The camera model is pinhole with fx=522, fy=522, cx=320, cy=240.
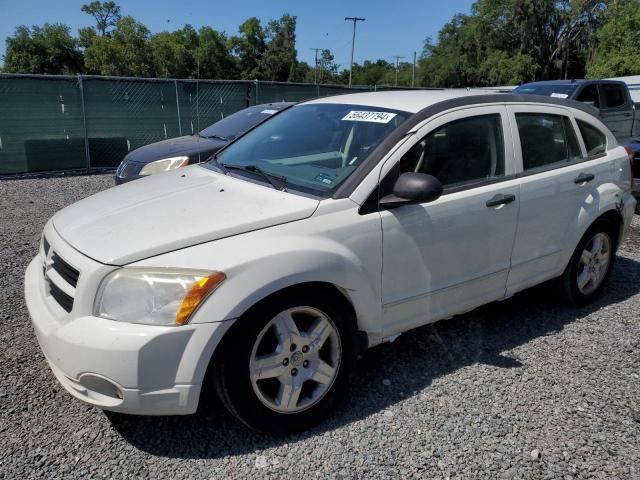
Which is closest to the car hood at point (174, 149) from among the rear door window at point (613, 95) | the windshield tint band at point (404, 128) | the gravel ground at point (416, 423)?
the gravel ground at point (416, 423)

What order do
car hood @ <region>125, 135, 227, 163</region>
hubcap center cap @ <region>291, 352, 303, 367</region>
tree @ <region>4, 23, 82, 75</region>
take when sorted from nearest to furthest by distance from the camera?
hubcap center cap @ <region>291, 352, 303, 367</region>, car hood @ <region>125, 135, 227, 163</region>, tree @ <region>4, 23, 82, 75</region>

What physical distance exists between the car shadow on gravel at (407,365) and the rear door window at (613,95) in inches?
276

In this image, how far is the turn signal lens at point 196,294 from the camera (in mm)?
2236

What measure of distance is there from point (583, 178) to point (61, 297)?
139 inches

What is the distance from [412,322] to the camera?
120 inches

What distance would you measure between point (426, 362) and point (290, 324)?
4.06 ft

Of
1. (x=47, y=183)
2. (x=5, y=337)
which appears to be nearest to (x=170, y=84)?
(x=47, y=183)

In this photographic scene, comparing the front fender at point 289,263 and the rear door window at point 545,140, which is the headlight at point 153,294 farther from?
the rear door window at point 545,140

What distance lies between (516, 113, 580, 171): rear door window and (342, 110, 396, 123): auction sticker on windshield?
101cm

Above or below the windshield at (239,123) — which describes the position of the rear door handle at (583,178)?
below

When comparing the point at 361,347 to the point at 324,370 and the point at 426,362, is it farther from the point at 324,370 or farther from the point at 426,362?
the point at 426,362

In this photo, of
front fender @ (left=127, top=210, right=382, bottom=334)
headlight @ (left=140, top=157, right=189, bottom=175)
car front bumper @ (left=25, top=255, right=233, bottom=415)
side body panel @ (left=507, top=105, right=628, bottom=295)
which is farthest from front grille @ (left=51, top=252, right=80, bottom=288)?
headlight @ (left=140, top=157, right=189, bottom=175)

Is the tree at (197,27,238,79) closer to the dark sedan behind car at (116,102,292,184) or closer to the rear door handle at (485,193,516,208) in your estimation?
the dark sedan behind car at (116,102,292,184)

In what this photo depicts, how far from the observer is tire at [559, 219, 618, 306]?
406 cm
